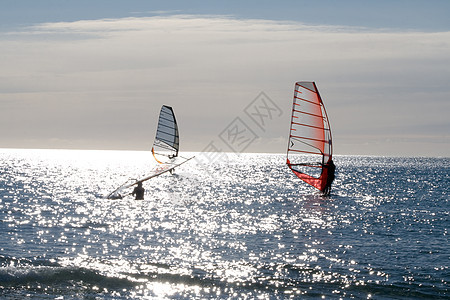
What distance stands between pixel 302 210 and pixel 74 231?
19159 mm

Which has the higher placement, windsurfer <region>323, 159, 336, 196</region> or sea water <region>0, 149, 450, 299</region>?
windsurfer <region>323, 159, 336, 196</region>

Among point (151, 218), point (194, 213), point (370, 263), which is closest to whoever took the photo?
point (370, 263)

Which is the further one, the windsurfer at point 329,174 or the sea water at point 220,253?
the windsurfer at point 329,174

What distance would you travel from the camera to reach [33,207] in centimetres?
4341

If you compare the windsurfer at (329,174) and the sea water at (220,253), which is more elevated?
the windsurfer at (329,174)

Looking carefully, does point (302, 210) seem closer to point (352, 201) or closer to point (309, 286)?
point (352, 201)

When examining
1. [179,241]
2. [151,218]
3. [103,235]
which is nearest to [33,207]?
[151,218]

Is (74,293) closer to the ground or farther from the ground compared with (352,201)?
closer to the ground

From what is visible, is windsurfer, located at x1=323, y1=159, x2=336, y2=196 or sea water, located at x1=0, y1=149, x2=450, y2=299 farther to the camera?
windsurfer, located at x1=323, y1=159, x2=336, y2=196

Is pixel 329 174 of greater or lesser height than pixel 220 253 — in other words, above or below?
above

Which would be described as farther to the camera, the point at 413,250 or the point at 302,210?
the point at 302,210

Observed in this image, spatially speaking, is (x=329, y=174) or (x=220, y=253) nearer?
(x=220, y=253)

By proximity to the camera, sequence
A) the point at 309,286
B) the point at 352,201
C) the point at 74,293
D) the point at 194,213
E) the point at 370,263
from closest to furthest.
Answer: the point at 74,293 < the point at 309,286 < the point at 370,263 < the point at 194,213 < the point at 352,201

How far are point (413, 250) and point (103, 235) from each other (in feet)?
52.1
